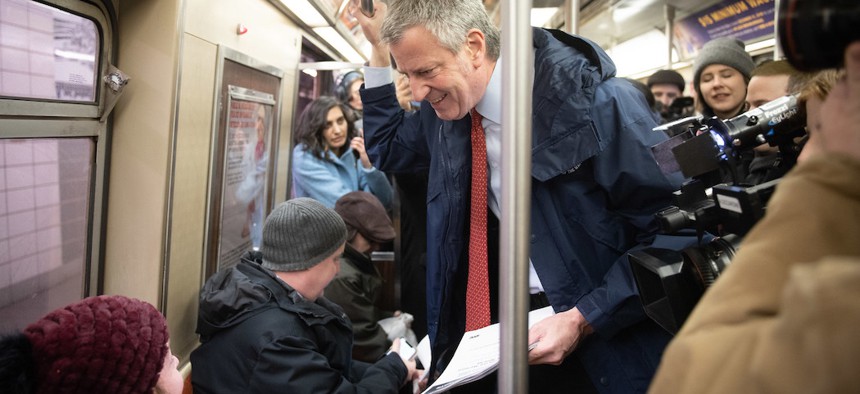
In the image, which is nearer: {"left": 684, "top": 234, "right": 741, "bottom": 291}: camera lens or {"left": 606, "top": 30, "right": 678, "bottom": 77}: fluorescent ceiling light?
{"left": 684, "top": 234, "right": 741, "bottom": 291}: camera lens

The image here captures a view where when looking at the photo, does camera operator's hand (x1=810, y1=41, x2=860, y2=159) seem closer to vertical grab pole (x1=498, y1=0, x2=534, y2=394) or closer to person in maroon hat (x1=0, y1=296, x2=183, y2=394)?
vertical grab pole (x1=498, y1=0, x2=534, y2=394)

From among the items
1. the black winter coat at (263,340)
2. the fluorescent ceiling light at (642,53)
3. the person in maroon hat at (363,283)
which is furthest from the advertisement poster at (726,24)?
the black winter coat at (263,340)

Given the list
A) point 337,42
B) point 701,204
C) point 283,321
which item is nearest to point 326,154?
point 337,42

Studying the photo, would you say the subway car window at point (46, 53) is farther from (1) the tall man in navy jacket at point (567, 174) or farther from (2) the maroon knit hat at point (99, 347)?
(1) the tall man in navy jacket at point (567, 174)

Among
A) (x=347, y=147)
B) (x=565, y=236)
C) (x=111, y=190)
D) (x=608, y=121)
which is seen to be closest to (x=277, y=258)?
(x=111, y=190)

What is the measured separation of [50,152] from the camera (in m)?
1.76

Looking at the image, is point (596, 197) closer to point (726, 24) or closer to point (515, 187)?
point (515, 187)

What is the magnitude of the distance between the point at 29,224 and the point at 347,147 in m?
2.78

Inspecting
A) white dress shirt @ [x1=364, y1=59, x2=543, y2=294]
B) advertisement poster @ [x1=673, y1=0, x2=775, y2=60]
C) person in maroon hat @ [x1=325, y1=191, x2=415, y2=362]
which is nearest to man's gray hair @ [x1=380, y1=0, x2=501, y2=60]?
white dress shirt @ [x1=364, y1=59, x2=543, y2=294]

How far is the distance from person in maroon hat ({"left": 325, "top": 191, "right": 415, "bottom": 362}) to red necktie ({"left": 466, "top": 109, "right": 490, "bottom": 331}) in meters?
1.24

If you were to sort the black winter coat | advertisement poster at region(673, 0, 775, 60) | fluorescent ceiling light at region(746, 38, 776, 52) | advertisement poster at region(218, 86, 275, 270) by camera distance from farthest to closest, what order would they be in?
advertisement poster at region(673, 0, 775, 60), fluorescent ceiling light at region(746, 38, 776, 52), advertisement poster at region(218, 86, 275, 270), the black winter coat

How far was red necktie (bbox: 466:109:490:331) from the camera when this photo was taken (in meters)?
1.69

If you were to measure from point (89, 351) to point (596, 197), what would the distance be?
125 cm

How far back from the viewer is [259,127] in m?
3.43
